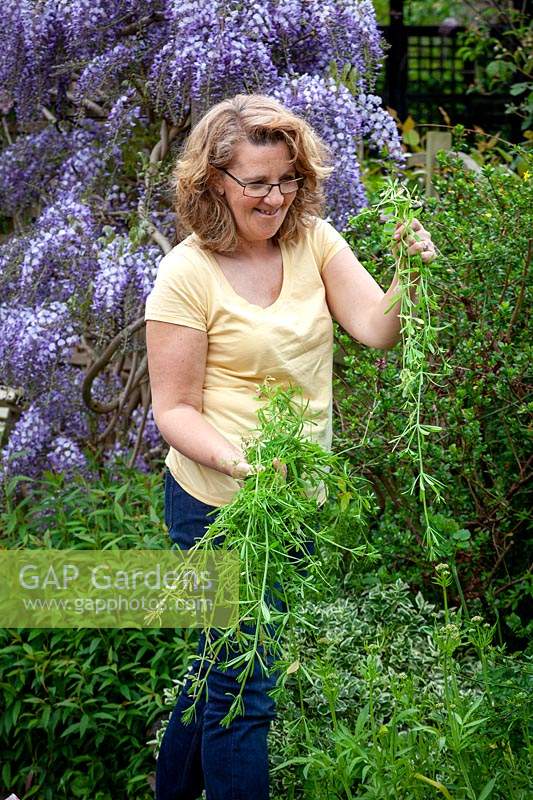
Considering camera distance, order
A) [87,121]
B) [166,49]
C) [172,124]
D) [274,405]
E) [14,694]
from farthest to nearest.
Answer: [87,121], [172,124], [166,49], [14,694], [274,405]

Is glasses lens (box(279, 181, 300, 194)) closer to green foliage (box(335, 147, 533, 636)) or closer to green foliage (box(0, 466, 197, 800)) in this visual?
green foliage (box(335, 147, 533, 636))

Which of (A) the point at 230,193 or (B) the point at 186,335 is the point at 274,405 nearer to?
(B) the point at 186,335

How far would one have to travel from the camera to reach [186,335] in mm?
2227

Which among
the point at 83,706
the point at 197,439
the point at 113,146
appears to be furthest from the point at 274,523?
the point at 113,146

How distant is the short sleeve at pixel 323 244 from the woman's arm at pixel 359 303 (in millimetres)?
11

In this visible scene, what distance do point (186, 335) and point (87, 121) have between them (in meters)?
2.10

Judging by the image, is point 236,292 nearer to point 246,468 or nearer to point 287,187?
point 287,187

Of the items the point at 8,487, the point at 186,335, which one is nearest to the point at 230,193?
the point at 186,335

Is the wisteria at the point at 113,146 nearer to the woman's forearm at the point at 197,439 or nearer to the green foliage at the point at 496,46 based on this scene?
the woman's forearm at the point at 197,439

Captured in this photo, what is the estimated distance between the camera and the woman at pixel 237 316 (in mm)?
2230

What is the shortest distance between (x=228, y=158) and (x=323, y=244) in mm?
292

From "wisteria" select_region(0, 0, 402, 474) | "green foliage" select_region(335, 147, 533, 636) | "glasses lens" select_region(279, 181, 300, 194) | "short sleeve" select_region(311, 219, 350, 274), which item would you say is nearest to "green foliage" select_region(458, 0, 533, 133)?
"wisteria" select_region(0, 0, 402, 474)

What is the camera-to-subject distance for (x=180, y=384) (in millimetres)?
2242

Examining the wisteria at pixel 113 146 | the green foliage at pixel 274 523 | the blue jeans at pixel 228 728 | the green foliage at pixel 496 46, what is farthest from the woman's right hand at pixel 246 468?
the green foliage at pixel 496 46
